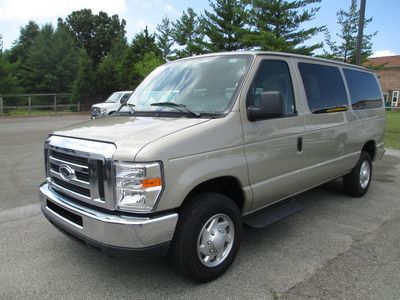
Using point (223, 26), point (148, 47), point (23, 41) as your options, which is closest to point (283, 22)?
point (223, 26)

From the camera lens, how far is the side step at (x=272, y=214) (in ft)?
12.7

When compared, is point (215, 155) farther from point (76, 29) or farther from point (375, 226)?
point (76, 29)

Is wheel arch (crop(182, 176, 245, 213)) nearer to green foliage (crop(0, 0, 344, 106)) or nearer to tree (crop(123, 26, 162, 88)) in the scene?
green foliage (crop(0, 0, 344, 106))

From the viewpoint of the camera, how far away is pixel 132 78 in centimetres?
3391

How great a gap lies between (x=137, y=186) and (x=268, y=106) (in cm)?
147

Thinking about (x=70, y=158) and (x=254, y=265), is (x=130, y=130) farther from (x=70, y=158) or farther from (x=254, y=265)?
(x=254, y=265)

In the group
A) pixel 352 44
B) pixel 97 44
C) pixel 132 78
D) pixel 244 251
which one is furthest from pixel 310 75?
pixel 97 44

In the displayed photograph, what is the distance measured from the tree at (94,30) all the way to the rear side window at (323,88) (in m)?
64.1

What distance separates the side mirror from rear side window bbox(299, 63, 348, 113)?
3.82 ft

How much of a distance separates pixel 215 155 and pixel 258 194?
82 centimetres

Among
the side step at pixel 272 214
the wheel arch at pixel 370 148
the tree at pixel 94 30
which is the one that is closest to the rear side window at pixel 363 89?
the wheel arch at pixel 370 148

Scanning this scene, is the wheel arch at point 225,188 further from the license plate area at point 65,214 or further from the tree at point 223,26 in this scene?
the tree at point 223,26

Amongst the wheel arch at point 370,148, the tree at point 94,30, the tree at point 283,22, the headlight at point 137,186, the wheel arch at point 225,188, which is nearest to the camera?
the headlight at point 137,186

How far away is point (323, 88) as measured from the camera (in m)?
4.96
